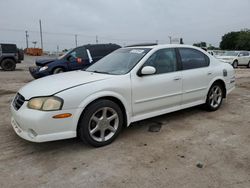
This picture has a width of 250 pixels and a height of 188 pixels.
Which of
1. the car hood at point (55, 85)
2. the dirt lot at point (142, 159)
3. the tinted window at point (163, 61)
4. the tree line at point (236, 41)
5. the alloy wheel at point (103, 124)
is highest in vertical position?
the tree line at point (236, 41)

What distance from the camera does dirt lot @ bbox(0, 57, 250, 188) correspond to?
8.55ft

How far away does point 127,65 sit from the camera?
3.95 m

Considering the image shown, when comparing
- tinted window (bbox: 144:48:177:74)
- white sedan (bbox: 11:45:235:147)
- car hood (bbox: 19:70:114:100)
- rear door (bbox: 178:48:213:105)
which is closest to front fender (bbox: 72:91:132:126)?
white sedan (bbox: 11:45:235:147)

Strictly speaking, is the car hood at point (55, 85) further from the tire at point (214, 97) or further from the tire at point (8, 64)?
the tire at point (8, 64)

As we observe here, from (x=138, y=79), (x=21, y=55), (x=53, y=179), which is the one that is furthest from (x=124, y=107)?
(x=21, y=55)

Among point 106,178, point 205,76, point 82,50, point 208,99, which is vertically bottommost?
point 106,178

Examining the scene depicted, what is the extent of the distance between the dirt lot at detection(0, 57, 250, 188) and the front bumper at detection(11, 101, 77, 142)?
0.98 feet

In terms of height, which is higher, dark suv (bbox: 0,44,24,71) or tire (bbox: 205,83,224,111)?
dark suv (bbox: 0,44,24,71)

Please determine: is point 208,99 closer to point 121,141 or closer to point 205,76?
point 205,76

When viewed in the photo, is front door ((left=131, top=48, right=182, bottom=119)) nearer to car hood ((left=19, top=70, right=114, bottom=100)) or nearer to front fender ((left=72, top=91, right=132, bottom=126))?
front fender ((left=72, top=91, right=132, bottom=126))

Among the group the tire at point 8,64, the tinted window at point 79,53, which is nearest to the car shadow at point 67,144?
the tinted window at point 79,53

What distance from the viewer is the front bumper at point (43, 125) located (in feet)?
9.86

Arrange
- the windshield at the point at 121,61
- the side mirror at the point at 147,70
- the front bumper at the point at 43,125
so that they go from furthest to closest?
the windshield at the point at 121,61 → the side mirror at the point at 147,70 → the front bumper at the point at 43,125

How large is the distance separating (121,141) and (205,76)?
231cm
